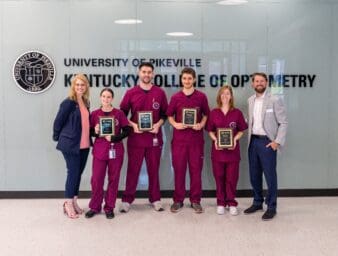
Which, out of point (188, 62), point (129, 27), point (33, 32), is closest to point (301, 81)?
point (188, 62)

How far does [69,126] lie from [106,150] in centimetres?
49

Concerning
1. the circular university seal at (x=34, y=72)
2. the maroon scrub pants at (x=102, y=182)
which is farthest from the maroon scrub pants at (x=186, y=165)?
the circular university seal at (x=34, y=72)

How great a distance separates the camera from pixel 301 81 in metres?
5.72

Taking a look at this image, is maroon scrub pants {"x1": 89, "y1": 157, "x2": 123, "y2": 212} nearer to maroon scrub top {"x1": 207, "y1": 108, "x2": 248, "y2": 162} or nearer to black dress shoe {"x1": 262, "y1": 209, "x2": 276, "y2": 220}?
maroon scrub top {"x1": 207, "y1": 108, "x2": 248, "y2": 162}

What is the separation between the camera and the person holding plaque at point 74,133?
15.4 ft

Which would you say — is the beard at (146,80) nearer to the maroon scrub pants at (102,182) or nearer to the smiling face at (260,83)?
the maroon scrub pants at (102,182)

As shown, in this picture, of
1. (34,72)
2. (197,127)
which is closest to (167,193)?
(197,127)

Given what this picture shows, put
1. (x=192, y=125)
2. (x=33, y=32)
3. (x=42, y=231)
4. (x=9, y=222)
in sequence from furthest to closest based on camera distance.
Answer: (x=33, y=32)
(x=192, y=125)
(x=9, y=222)
(x=42, y=231)

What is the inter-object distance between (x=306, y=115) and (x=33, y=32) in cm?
379

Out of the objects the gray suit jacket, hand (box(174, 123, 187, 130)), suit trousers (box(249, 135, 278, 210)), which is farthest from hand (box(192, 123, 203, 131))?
the gray suit jacket

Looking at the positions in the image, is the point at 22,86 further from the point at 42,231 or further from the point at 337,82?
the point at 337,82

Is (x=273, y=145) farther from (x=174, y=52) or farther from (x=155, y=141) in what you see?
(x=174, y=52)

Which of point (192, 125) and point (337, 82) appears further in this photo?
point (337, 82)

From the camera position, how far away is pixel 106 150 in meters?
4.77
